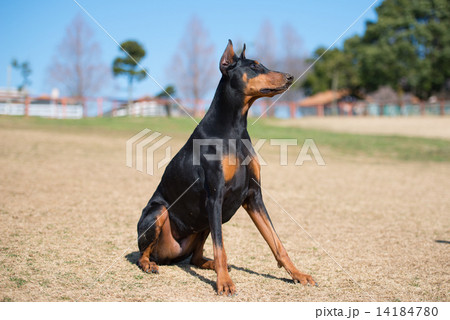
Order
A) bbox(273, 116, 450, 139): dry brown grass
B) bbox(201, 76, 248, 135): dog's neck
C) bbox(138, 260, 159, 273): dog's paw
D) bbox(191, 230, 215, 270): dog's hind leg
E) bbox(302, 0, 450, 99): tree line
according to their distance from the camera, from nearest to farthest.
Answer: bbox(201, 76, 248, 135): dog's neck < bbox(138, 260, 159, 273): dog's paw < bbox(191, 230, 215, 270): dog's hind leg < bbox(273, 116, 450, 139): dry brown grass < bbox(302, 0, 450, 99): tree line

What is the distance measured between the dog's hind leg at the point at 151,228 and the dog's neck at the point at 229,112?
Answer: 105cm

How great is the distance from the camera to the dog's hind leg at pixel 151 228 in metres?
4.61

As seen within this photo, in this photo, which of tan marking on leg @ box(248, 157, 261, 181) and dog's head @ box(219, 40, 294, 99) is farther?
tan marking on leg @ box(248, 157, 261, 181)

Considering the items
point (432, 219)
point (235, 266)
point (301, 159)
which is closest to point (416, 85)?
point (301, 159)

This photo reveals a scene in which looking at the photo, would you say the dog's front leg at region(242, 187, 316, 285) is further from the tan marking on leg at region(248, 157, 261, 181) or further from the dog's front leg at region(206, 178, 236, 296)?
the dog's front leg at region(206, 178, 236, 296)

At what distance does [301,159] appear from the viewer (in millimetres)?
18422

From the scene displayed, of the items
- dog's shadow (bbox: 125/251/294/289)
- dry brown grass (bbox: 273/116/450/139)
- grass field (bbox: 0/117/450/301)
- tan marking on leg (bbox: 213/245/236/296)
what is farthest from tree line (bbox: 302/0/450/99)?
tan marking on leg (bbox: 213/245/236/296)

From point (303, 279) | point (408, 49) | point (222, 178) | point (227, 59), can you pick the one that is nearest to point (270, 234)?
point (303, 279)

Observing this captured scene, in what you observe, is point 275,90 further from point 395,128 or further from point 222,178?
point 395,128

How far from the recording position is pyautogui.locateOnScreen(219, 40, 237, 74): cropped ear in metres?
4.25

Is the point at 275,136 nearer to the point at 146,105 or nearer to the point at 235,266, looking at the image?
the point at 146,105

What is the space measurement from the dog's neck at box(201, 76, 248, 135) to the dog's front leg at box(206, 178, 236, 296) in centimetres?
54

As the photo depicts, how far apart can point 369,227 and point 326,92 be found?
7125 cm

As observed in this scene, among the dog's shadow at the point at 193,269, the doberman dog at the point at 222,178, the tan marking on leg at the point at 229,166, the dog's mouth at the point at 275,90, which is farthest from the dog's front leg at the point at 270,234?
the dog's mouth at the point at 275,90
